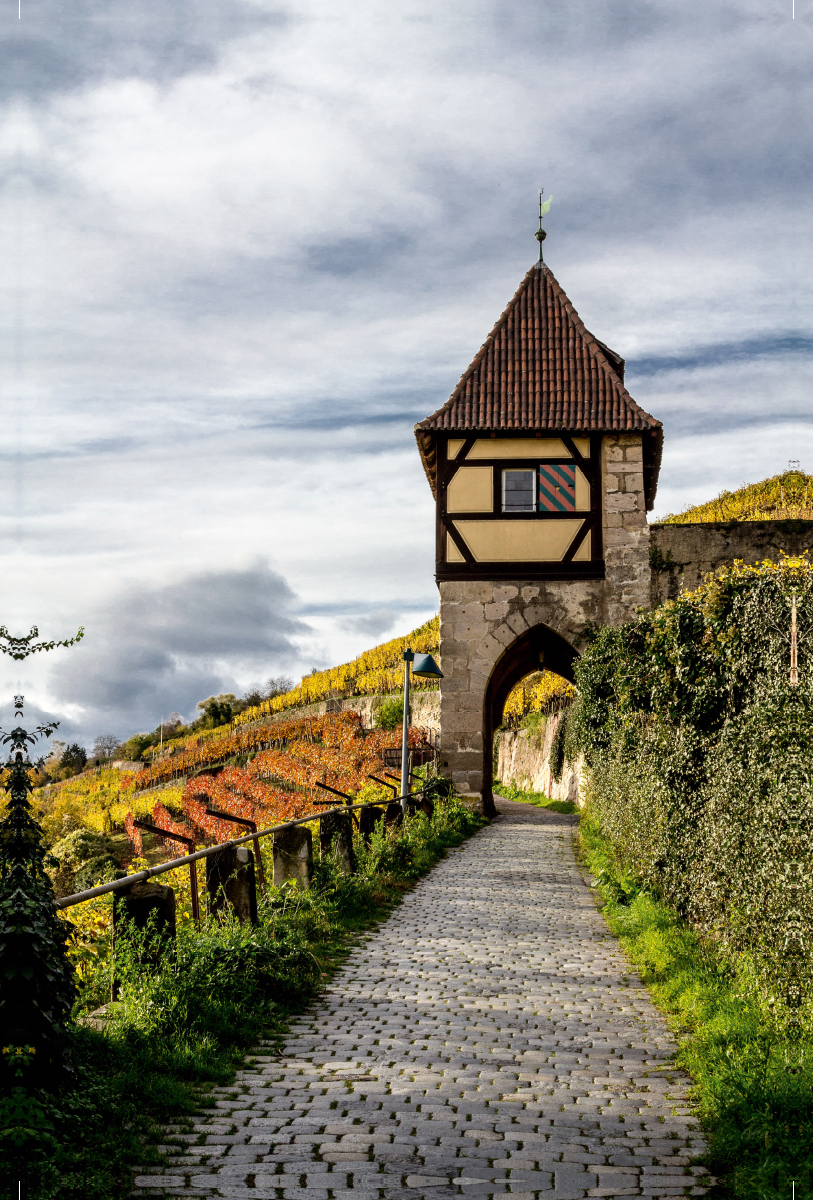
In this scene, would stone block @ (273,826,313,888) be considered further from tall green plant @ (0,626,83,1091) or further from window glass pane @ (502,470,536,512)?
window glass pane @ (502,470,536,512)

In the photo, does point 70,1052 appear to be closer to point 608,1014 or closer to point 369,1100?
point 369,1100

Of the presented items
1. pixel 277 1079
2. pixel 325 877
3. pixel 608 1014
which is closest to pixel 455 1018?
A: pixel 608 1014

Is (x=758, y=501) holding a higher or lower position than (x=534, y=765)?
higher

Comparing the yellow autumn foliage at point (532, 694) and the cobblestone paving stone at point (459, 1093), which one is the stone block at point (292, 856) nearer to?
the cobblestone paving stone at point (459, 1093)

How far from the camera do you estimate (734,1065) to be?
4543 mm

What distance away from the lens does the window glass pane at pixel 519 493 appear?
768 inches

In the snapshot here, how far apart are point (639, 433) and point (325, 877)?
1287 cm

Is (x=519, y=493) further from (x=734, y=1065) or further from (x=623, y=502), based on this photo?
(x=734, y=1065)

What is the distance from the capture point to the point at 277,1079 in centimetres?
470

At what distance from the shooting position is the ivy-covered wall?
16.0 ft

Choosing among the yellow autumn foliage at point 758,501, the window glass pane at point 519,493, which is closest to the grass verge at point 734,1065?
the window glass pane at point 519,493

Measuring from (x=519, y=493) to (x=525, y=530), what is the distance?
69 cm

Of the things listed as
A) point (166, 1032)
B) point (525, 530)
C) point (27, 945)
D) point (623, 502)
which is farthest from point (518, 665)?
point (27, 945)

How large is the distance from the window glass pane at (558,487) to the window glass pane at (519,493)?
165 mm
